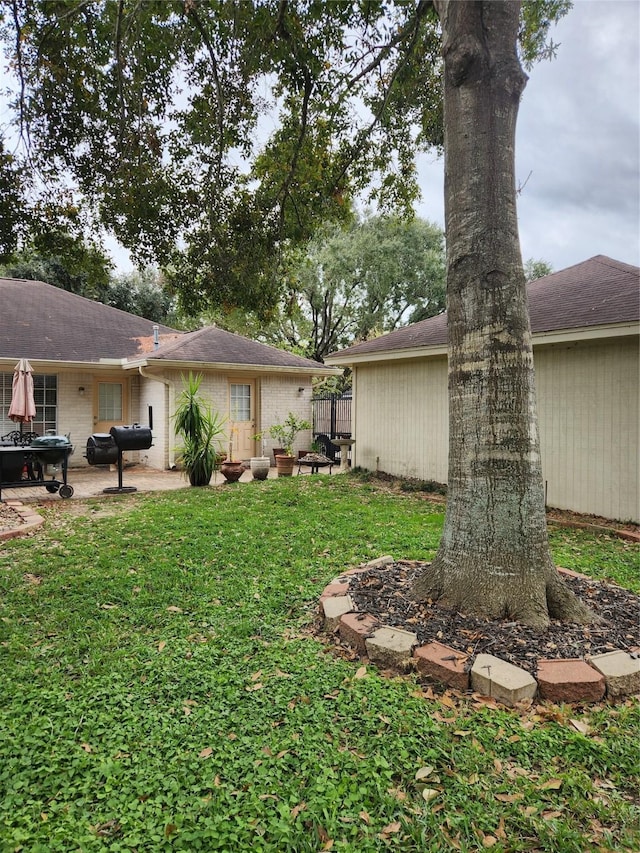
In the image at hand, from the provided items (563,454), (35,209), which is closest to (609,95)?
(563,454)

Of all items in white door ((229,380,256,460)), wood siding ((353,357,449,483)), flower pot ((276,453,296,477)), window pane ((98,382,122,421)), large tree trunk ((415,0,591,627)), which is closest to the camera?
large tree trunk ((415,0,591,627))

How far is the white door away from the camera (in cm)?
1324

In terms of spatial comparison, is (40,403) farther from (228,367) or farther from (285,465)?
(285,465)

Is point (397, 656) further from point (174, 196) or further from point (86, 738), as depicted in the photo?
point (174, 196)

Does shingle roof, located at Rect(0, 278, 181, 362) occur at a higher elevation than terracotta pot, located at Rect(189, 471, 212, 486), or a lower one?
higher

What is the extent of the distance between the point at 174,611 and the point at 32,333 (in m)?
11.2

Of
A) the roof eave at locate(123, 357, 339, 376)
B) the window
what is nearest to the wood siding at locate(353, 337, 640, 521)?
the roof eave at locate(123, 357, 339, 376)

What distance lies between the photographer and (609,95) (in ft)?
18.4

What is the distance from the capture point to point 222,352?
13.0 metres

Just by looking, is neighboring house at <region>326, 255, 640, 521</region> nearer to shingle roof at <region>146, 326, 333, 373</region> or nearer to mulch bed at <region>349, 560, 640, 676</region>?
mulch bed at <region>349, 560, 640, 676</region>

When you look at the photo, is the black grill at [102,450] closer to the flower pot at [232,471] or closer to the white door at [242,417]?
the flower pot at [232,471]

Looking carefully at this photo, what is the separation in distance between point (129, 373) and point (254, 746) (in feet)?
39.9

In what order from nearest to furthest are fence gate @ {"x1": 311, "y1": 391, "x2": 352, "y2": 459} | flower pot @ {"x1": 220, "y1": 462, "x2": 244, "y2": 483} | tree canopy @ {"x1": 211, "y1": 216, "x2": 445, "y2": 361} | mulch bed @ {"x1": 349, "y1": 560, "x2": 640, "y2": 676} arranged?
mulch bed @ {"x1": 349, "y1": 560, "x2": 640, "y2": 676}
flower pot @ {"x1": 220, "y1": 462, "x2": 244, "y2": 483}
fence gate @ {"x1": 311, "y1": 391, "x2": 352, "y2": 459}
tree canopy @ {"x1": 211, "y1": 216, "x2": 445, "y2": 361}

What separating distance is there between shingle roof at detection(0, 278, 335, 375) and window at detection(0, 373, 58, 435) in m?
0.81
